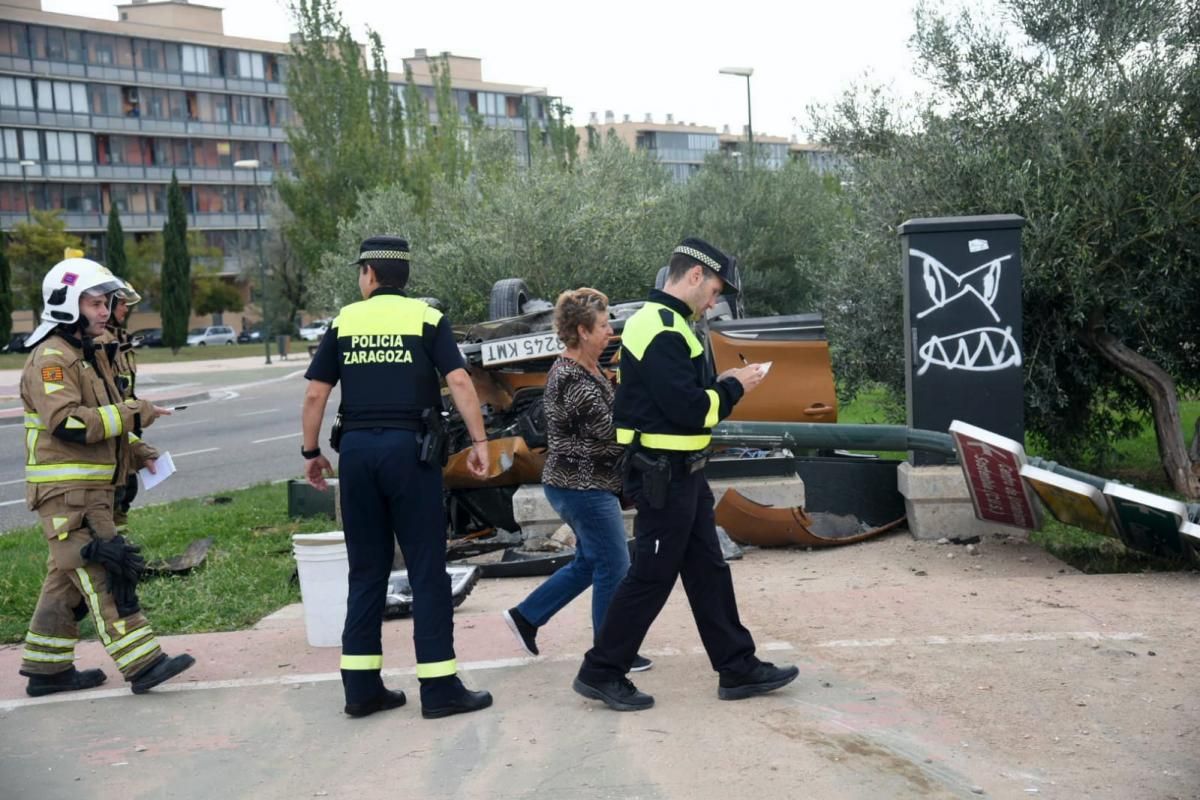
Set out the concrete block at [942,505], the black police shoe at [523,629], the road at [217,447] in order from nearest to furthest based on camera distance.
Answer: the black police shoe at [523,629]
the concrete block at [942,505]
the road at [217,447]

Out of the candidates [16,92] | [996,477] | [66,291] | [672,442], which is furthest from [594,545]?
[16,92]

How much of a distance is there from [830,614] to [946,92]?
6.32 meters

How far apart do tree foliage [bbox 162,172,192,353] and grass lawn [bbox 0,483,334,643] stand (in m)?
50.7

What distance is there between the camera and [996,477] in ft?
24.3

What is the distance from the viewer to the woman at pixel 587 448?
17.9 ft

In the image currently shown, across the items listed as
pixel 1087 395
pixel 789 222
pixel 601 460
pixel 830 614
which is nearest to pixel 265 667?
pixel 601 460

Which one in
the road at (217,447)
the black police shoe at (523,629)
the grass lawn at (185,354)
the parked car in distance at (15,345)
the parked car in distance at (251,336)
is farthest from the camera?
the parked car in distance at (251,336)

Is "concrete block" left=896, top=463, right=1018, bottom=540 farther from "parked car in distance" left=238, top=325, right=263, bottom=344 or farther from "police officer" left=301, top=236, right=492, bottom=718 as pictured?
"parked car in distance" left=238, top=325, right=263, bottom=344

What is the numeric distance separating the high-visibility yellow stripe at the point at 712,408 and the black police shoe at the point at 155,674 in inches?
97.3

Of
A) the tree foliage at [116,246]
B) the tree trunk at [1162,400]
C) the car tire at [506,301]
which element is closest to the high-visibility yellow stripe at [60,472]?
the car tire at [506,301]

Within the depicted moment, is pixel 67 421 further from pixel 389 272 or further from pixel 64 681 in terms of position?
pixel 389 272

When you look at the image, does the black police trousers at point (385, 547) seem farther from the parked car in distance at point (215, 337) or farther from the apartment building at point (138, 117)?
the parked car in distance at point (215, 337)

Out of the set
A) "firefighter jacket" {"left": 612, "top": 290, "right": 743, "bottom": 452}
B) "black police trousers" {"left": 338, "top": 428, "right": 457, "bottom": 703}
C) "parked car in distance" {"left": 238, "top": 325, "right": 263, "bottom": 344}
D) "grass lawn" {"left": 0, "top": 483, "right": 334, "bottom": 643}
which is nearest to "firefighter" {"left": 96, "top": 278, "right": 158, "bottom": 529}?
"grass lawn" {"left": 0, "top": 483, "right": 334, "bottom": 643}

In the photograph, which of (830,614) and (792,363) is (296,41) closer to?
(792,363)
